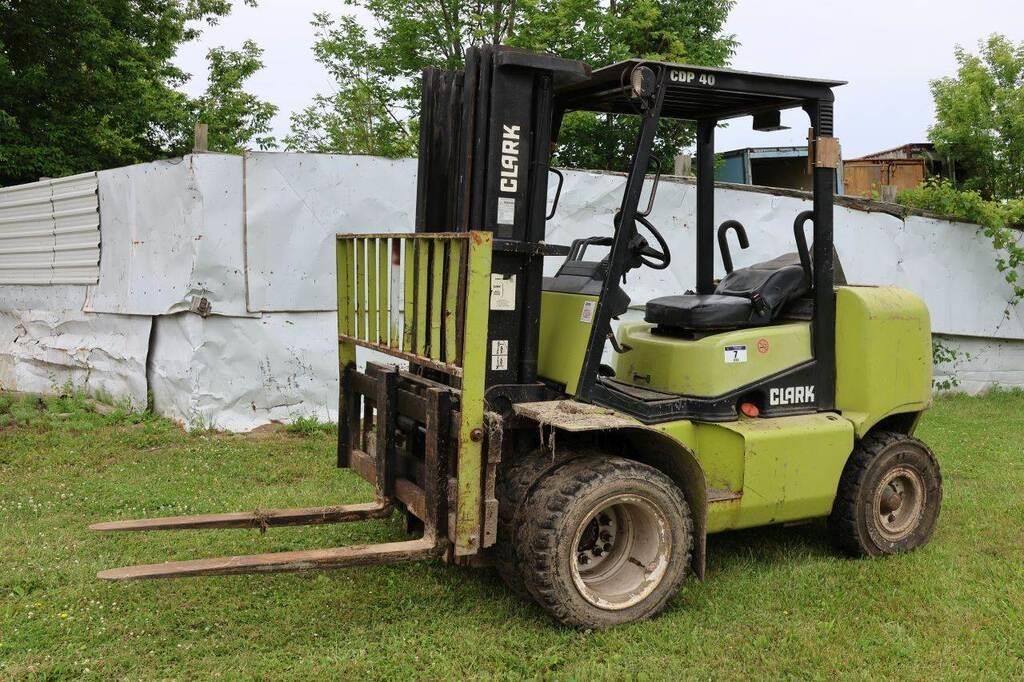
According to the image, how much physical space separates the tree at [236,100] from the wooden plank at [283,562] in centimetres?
1826

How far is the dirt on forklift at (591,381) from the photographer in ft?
14.0

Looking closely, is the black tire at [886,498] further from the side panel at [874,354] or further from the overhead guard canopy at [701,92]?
the overhead guard canopy at [701,92]

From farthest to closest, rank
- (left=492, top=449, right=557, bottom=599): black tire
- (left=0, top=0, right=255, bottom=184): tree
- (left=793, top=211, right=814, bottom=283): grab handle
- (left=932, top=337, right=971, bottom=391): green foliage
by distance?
(left=0, top=0, right=255, bottom=184): tree, (left=932, top=337, right=971, bottom=391): green foliage, (left=793, top=211, right=814, bottom=283): grab handle, (left=492, top=449, right=557, bottom=599): black tire

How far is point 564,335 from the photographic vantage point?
485cm

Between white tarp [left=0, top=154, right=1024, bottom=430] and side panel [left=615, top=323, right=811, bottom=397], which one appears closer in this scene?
side panel [left=615, top=323, right=811, bottom=397]

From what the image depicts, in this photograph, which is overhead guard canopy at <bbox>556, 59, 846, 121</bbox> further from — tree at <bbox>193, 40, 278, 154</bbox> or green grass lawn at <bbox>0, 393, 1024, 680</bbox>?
tree at <bbox>193, 40, 278, 154</bbox>

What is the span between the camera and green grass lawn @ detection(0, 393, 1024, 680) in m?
4.02

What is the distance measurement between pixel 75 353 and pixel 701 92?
7.71 meters

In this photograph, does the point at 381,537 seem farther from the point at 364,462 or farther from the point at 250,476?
the point at 250,476

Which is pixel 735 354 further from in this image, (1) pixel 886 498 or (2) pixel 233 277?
(2) pixel 233 277

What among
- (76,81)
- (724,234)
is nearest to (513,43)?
(76,81)

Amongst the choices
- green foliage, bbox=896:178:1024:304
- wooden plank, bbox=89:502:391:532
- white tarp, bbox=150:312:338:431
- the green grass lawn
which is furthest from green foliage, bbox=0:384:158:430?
green foliage, bbox=896:178:1024:304

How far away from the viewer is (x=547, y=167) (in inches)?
185

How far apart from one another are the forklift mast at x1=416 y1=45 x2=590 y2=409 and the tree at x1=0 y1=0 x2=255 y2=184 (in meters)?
10.9
